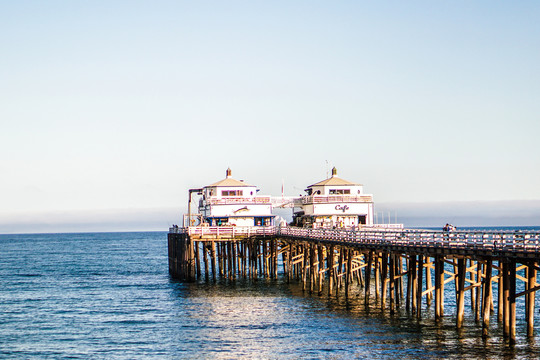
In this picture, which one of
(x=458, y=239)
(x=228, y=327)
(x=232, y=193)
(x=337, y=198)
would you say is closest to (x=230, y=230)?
(x=232, y=193)

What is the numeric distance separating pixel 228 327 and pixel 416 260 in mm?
16435

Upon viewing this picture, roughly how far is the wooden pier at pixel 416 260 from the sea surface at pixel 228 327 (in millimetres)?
1235

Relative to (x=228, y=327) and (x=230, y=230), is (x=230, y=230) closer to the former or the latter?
(x=230, y=230)

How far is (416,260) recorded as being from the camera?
52.6 m

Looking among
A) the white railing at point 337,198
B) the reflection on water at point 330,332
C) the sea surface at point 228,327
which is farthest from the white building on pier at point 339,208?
the reflection on water at point 330,332

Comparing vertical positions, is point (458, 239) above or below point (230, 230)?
above

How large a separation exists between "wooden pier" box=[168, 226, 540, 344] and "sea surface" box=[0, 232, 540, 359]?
1235 mm

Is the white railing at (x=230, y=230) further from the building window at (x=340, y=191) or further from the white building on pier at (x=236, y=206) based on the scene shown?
the building window at (x=340, y=191)

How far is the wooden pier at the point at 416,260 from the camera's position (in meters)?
33.6

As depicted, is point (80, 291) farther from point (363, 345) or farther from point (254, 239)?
point (363, 345)

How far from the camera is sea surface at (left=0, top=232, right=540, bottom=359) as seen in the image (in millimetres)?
35281

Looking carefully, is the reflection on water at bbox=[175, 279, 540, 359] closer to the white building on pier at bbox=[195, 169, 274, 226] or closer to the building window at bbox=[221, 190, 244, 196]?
the white building on pier at bbox=[195, 169, 274, 226]

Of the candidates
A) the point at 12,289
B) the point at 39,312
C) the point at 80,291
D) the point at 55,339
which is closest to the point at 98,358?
the point at 55,339

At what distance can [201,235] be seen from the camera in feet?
216
